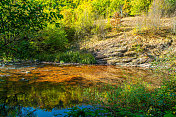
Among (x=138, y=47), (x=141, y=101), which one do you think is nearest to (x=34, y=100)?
(x=141, y=101)

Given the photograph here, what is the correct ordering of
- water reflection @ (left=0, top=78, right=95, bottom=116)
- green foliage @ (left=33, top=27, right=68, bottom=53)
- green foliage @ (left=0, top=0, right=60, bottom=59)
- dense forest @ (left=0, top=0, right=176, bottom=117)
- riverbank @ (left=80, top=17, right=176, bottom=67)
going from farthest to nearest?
green foliage @ (left=33, top=27, right=68, bottom=53)
riverbank @ (left=80, top=17, right=176, bottom=67)
water reflection @ (left=0, top=78, right=95, bottom=116)
dense forest @ (left=0, top=0, right=176, bottom=117)
green foliage @ (left=0, top=0, right=60, bottom=59)

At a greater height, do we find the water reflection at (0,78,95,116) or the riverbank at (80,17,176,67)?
the riverbank at (80,17,176,67)

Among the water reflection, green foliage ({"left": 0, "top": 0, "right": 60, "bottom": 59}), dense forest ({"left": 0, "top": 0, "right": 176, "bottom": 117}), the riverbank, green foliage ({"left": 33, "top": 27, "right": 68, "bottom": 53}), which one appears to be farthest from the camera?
green foliage ({"left": 33, "top": 27, "right": 68, "bottom": 53})

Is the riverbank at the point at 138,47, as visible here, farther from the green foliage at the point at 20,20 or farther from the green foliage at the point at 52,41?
the green foliage at the point at 20,20

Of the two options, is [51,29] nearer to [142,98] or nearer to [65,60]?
[65,60]

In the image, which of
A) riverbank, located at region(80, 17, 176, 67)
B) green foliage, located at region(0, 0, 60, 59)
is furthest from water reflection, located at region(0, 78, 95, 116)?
riverbank, located at region(80, 17, 176, 67)

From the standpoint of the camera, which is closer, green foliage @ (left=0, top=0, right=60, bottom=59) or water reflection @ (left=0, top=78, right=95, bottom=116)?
green foliage @ (left=0, top=0, right=60, bottom=59)

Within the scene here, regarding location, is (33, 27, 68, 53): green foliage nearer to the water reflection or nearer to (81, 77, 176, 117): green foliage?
the water reflection

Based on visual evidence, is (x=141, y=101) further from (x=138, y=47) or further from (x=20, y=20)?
(x=138, y=47)

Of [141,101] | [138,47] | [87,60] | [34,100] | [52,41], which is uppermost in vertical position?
[52,41]

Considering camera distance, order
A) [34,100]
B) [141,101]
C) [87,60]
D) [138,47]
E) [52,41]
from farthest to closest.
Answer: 1. [52,41]
2. [87,60]
3. [138,47]
4. [34,100]
5. [141,101]

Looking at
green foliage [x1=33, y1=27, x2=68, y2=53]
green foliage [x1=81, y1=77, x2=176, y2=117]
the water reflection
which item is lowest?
the water reflection

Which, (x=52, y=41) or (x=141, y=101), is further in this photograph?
(x=52, y=41)

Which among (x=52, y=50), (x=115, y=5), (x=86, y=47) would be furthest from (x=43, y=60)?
(x=115, y=5)
